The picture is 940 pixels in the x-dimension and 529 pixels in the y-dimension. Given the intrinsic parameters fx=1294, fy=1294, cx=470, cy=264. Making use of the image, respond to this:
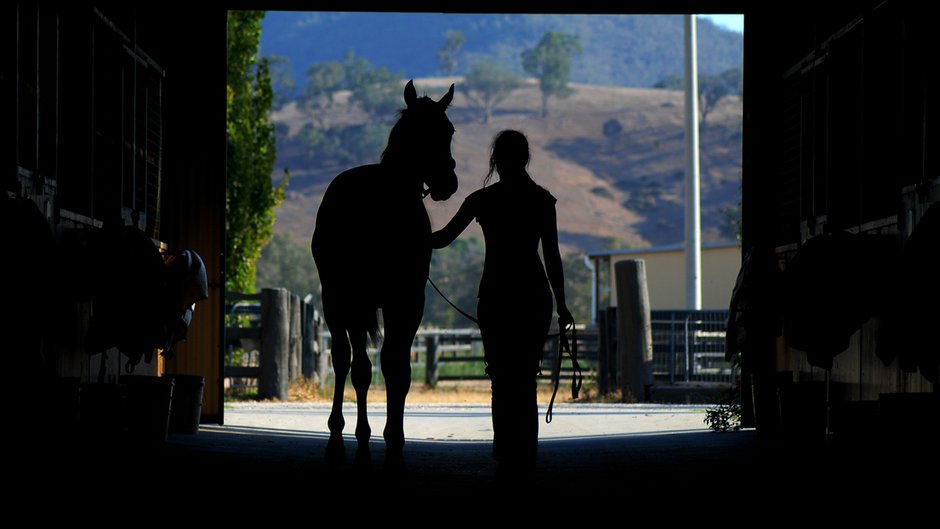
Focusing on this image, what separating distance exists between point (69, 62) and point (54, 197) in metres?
1.23

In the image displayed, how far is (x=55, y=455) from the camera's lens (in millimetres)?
6547

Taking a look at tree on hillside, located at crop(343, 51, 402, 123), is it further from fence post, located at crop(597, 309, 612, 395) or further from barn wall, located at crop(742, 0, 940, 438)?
barn wall, located at crop(742, 0, 940, 438)

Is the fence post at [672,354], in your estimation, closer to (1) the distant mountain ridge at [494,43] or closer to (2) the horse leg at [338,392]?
(2) the horse leg at [338,392]

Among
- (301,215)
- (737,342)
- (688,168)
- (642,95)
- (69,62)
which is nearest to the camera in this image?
(69,62)

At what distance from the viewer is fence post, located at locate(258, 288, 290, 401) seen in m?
17.2

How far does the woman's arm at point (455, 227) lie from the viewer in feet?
21.4

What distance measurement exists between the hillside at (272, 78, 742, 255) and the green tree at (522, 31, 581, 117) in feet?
3.76

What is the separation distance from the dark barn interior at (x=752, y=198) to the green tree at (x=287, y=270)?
204 ft

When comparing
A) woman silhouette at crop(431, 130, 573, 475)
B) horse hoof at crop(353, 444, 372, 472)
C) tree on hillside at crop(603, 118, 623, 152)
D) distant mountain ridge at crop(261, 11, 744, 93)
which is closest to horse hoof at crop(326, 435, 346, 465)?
horse hoof at crop(353, 444, 372, 472)

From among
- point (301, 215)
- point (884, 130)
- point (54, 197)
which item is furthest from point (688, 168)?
point (301, 215)

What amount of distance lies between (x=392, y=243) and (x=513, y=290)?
954 mm

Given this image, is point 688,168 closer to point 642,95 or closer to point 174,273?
point 174,273

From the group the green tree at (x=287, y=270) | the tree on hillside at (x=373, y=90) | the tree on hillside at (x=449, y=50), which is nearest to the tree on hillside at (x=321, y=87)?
the tree on hillside at (x=373, y=90)

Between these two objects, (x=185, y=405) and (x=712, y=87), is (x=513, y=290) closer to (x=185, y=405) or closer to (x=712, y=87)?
(x=185, y=405)
